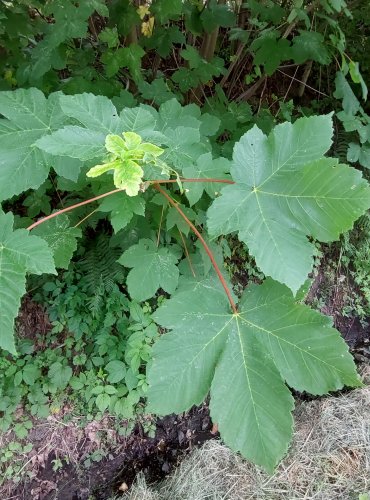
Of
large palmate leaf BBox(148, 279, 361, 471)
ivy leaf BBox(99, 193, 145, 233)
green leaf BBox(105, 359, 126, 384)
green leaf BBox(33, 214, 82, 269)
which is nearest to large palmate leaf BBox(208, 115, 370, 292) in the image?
large palmate leaf BBox(148, 279, 361, 471)

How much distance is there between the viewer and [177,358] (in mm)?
1015

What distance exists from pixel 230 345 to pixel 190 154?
676mm

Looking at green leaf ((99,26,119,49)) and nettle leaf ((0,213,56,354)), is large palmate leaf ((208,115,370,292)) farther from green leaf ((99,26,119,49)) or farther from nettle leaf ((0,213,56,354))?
green leaf ((99,26,119,49))

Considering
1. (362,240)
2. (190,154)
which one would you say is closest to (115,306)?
(190,154)

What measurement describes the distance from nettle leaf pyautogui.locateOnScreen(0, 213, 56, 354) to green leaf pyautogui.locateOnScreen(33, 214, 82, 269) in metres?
0.47

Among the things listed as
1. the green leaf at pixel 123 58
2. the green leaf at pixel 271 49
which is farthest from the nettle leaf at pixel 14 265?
the green leaf at pixel 271 49

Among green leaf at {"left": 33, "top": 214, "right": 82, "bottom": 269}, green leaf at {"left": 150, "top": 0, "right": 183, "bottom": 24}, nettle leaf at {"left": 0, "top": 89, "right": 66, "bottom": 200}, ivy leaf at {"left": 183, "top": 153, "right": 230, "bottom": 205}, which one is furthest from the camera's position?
green leaf at {"left": 150, "top": 0, "right": 183, "bottom": 24}

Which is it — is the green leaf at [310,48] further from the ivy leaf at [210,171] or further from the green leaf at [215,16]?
the ivy leaf at [210,171]

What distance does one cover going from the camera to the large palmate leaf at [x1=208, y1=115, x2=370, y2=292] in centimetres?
95

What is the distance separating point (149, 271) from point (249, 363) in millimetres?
697

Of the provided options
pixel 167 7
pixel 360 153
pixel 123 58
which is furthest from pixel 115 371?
pixel 360 153

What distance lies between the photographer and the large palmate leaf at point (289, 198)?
3.12ft

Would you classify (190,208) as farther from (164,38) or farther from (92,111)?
(164,38)

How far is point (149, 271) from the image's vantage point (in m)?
1.63
